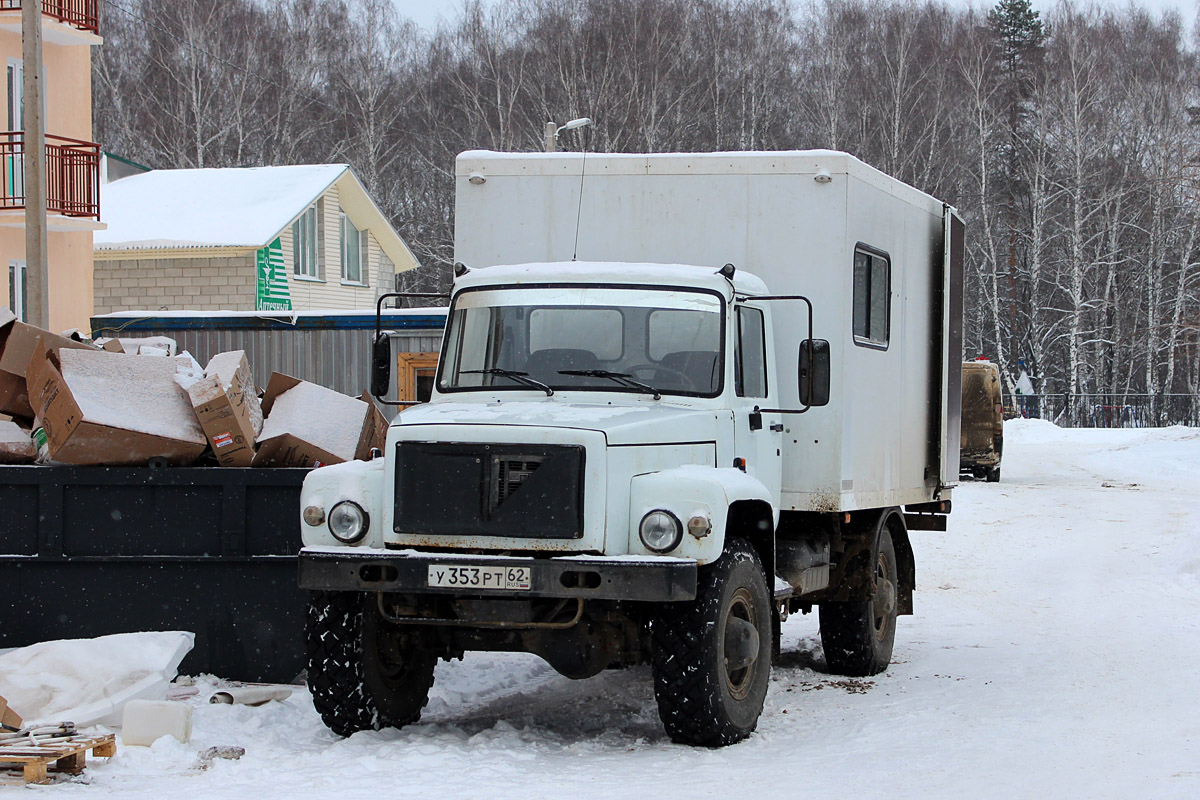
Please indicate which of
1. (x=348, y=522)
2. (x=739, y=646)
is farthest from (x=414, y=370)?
(x=739, y=646)

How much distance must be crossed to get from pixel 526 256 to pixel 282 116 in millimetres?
46579

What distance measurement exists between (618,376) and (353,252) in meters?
35.0

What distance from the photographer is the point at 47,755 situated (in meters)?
Answer: 6.45

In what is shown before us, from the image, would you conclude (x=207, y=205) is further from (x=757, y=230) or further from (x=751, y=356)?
(x=751, y=356)

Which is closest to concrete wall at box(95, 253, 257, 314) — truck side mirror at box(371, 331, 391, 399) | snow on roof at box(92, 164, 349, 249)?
snow on roof at box(92, 164, 349, 249)

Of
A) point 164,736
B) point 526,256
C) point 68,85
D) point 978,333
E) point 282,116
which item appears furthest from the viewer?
point 978,333

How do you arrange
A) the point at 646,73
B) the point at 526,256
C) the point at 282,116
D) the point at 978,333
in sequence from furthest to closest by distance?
the point at 978,333, the point at 282,116, the point at 646,73, the point at 526,256

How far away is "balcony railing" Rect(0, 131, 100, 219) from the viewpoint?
2662 centimetres

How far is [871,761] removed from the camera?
23.5ft

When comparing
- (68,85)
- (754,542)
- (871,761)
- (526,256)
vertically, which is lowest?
(871,761)

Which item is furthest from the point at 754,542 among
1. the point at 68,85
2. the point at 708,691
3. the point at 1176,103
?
the point at 1176,103

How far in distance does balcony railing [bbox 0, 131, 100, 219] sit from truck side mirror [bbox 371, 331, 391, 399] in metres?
19.7

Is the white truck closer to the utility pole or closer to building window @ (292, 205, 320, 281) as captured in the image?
the utility pole

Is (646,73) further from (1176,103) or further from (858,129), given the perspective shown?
(1176,103)
